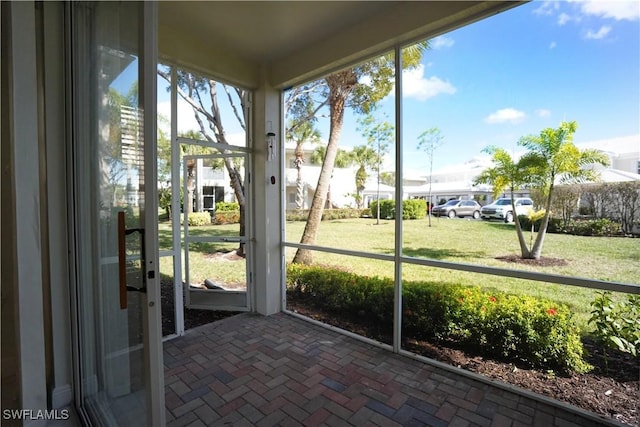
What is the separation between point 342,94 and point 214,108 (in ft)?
5.42

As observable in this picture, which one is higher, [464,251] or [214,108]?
[214,108]

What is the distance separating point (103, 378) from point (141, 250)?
108cm

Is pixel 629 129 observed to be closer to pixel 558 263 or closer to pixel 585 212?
pixel 585 212

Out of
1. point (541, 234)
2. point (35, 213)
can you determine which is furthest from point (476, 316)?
point (35, 213)

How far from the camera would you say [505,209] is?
2.52 m

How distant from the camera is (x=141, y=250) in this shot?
122 centimetres

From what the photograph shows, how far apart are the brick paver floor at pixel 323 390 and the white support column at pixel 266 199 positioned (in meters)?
0.78

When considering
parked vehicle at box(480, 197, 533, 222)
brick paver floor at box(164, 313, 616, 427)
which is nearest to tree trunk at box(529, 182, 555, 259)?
parked vehicle at box(480, 197, 533, 222)

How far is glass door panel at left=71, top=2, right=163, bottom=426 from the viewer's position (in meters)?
1.29

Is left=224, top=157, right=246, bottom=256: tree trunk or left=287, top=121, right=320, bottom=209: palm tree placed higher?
left=287, top=121, right=320, bottom=209: palm tree

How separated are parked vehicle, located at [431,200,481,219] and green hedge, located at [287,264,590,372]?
0.76 metres

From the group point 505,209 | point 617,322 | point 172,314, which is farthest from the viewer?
point 172,314

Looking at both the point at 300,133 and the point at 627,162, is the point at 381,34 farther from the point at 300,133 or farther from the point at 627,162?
the point at 627,162

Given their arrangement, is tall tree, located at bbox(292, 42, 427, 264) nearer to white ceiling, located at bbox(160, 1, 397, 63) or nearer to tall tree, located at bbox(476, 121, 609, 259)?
white ceiling, located at bbox(160, 1, 397, 63)
